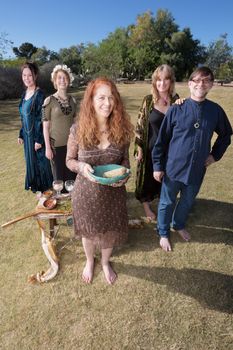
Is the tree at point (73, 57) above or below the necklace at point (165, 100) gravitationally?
above

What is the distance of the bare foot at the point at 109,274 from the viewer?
307 cm

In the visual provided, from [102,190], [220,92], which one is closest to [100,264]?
[102,190]

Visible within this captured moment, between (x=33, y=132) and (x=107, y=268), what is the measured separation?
7.61 feet

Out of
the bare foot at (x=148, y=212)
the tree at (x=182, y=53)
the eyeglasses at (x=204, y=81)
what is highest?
the tree at (x=182, y=53)

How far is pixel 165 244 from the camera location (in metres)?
3.61

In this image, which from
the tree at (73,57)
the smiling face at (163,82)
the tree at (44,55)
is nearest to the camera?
the smiling face at (163,82)

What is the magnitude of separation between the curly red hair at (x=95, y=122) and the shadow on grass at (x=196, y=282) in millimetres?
1611

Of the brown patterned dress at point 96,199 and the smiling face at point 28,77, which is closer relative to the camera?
the brown patterned dress at point 96,199

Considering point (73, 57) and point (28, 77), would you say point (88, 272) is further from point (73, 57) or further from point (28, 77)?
point (73, 57)

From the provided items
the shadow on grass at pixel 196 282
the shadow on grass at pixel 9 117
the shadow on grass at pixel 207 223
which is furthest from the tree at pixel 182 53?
the shadow on grass at pixel 196 282

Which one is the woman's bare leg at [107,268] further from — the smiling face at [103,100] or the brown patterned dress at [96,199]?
the smiling face at [103,100]

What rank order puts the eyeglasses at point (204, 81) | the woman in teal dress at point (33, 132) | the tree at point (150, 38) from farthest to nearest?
1. the tree at point (150, 38)
2. the woman in teal dress at point (33, 132)
3. the eyeglasses at point (204, 81)

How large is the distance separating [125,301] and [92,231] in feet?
2.73

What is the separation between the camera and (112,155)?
250cm
